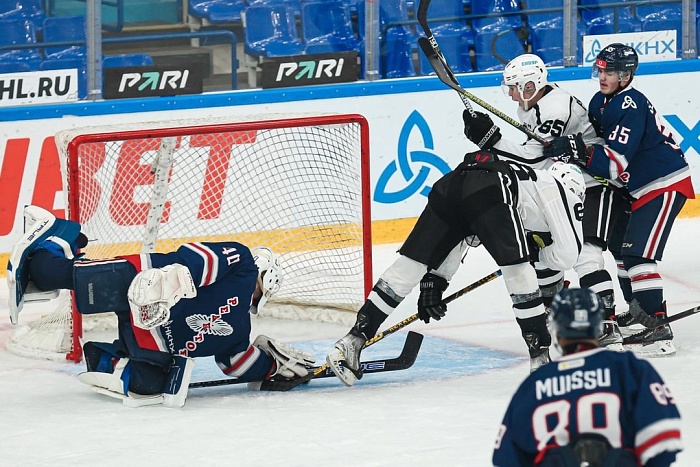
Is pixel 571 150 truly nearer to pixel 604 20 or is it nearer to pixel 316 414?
pixel 316 414

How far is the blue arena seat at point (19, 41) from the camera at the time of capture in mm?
5797

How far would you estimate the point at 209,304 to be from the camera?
3826 millimetres

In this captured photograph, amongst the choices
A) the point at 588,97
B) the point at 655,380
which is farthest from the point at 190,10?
the point at 655,380

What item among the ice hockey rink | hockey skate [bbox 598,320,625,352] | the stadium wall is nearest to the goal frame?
the ice hockey rink

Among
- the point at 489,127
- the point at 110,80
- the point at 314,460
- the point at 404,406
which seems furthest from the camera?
the point at 110,80

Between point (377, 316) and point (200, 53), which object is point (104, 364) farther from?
point (200, 53)

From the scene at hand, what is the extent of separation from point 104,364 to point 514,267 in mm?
Result: 1314

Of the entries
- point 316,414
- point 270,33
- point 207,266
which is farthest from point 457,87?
point 270,33

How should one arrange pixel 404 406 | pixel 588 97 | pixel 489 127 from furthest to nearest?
pixel 588 97, pixel 489 127, pixel 404 406

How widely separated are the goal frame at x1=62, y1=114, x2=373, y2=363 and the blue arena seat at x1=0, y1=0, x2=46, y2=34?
4.66 feet

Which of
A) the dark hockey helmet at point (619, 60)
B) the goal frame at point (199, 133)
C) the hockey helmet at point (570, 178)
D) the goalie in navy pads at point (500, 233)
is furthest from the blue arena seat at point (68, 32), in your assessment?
the hockey helmet at point (570, 178)

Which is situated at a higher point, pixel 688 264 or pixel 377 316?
pixel 377 316

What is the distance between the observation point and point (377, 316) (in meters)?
4.09

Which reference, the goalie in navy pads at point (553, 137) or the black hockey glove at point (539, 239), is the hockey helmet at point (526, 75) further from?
the black hockey glove at point (539, 239)
